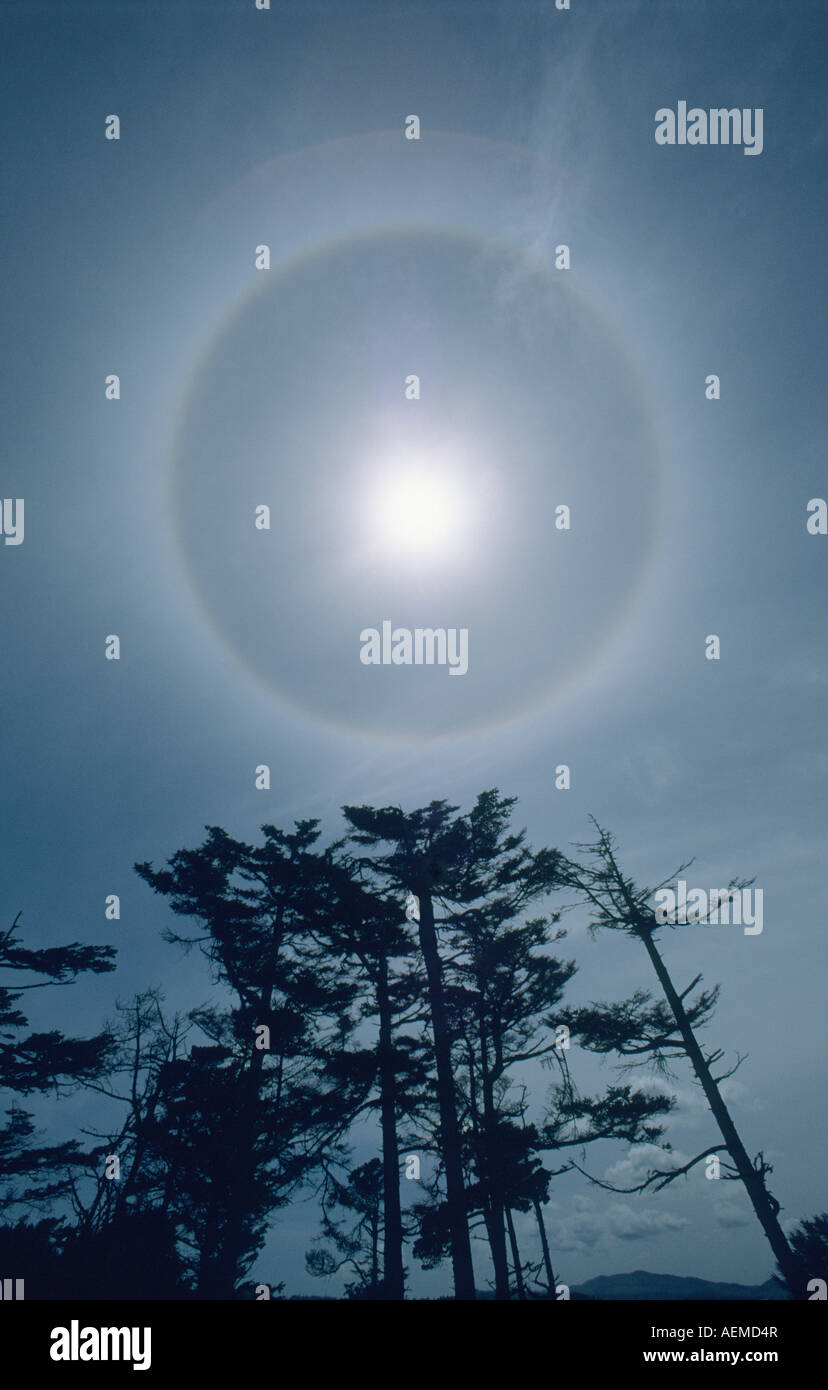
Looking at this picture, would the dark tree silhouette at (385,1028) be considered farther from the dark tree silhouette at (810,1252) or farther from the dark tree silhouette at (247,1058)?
the dark tree silhouette at (810,1252)

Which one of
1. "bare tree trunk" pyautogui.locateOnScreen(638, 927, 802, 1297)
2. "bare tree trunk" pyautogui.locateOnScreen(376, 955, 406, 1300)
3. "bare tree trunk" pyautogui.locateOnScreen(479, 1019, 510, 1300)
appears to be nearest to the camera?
"bare tree trunk" pyautogui.locateOnScreen(638, 927, 802, 1297)

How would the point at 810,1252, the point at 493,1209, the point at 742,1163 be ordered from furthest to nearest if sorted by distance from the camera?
1. the point at 493,1209
2. the point at 810,1252
3. the point at 742,1163

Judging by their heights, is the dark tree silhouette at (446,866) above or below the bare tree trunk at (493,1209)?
above

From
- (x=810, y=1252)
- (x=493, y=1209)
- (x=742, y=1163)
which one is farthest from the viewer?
(x=493, y=1209)

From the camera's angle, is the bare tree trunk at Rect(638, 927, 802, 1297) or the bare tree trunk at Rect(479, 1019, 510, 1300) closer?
the bare tree trunk at Rect(638, 927, 802, 1297)

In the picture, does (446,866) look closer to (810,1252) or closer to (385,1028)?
(385,1028)

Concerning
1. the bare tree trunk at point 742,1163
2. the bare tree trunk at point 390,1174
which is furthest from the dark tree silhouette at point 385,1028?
the bare tree trunk at point 742,1163

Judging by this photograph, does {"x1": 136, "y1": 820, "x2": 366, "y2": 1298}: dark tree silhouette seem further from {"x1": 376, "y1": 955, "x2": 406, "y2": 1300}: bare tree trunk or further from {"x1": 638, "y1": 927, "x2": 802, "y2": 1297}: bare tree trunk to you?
{"x1": 638, "y1": 927, "x2": 802, "y2": 1297}: bare tree trunk

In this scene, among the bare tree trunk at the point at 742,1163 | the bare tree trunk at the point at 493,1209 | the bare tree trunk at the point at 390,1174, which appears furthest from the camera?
the bare tree trunk at the point at 493,1209

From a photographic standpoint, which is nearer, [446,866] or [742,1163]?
[742,1163]

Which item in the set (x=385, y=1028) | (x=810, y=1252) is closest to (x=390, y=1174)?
(x=385, y=1028)

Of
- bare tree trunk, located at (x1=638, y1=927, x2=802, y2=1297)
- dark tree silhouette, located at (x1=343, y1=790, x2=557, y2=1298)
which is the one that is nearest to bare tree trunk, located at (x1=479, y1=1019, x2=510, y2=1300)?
dark tree silhouette, located at (x1=343, y1=790, x2=557, y2=1298)
